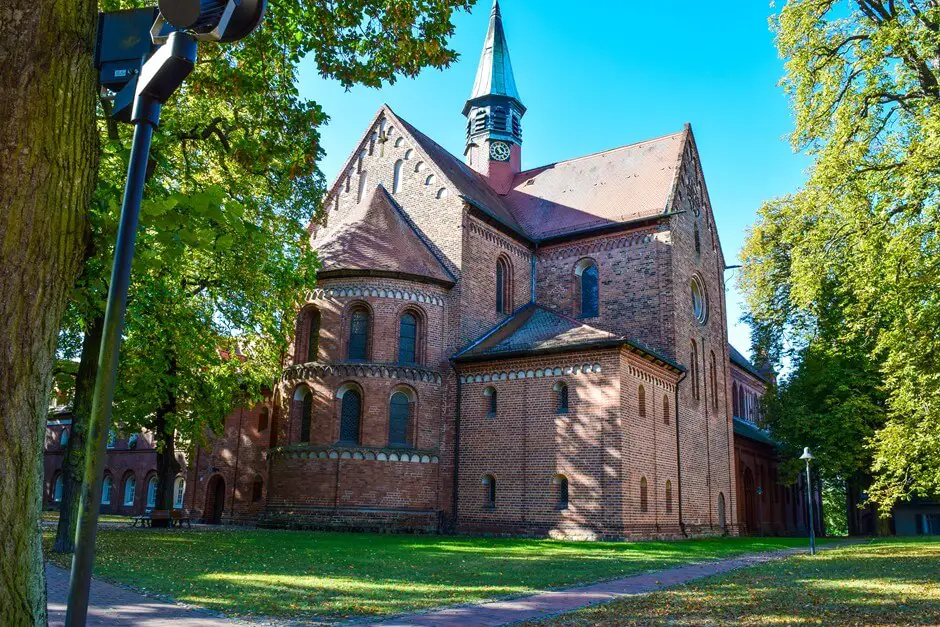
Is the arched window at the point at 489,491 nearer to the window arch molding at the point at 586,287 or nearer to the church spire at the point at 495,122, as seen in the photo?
the window arch molding at the point at 586,287

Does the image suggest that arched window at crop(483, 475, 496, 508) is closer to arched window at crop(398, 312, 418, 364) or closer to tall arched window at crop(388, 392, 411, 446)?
tall arched window at crop(388, 392, 411, 446)

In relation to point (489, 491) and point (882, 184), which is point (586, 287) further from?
point (882, 184)

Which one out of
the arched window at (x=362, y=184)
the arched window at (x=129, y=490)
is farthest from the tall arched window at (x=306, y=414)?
the arched window at (x=129, y=490)

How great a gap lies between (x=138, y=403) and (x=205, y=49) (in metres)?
12.1

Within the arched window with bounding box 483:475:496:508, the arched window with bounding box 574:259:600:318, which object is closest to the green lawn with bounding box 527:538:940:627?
the arched window with bounding box 483:475:496:508

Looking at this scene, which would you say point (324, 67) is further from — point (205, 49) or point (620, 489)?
point (620, 489)

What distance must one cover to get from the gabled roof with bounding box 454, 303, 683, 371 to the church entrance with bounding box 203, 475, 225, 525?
37.0 feet

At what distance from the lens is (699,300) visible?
2945cm

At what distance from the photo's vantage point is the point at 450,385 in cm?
2450

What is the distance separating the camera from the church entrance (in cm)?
2845

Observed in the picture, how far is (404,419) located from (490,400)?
2.80 m

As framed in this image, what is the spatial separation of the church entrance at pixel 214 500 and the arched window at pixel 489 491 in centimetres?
1104

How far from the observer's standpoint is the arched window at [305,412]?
2394cm

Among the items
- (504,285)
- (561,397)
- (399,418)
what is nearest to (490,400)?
(561,397)
